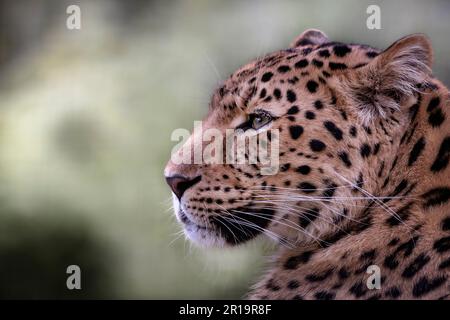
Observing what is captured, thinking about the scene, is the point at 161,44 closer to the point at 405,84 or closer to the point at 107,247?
the point at 107,247

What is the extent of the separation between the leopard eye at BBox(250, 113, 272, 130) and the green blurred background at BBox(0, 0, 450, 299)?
4.15 m

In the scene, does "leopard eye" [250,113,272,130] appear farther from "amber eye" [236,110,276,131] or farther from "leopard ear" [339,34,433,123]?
"leopard ear" [339,34,433,123]

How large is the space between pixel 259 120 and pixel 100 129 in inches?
194

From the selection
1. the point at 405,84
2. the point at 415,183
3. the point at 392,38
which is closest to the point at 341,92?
the point at 405,84

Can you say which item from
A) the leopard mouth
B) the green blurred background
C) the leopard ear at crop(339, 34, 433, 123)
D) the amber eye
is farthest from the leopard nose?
the green blurred background

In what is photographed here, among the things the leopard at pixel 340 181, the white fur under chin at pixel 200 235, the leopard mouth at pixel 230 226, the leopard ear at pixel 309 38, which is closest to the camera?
the leopard at pixel 340 181

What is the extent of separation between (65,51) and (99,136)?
3.50 feet

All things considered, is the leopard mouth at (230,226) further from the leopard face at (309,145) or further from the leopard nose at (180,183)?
the leopard nose at (180,183)

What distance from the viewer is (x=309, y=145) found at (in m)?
3.89

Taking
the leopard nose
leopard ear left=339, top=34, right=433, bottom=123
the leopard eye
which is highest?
leopard ear left=339, top=34, right=433, bottom=123

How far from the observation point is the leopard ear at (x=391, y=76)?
3748 millimetres

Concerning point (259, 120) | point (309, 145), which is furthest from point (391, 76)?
point (259, 120)

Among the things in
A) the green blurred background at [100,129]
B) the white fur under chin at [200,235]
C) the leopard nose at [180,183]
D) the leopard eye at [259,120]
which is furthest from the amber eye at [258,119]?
the green blurred background at [100,129]

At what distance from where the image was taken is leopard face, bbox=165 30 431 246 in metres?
3.77
